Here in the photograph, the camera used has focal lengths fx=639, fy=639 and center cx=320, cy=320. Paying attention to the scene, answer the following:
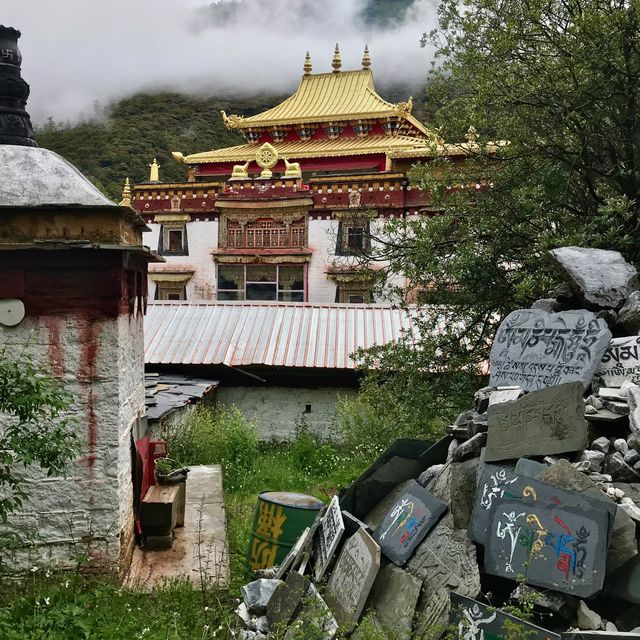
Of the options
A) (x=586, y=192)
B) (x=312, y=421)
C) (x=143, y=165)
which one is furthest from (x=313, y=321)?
(x=143, y=165)

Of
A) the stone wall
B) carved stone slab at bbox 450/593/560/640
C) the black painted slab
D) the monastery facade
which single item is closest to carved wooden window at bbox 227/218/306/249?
the monastery facade

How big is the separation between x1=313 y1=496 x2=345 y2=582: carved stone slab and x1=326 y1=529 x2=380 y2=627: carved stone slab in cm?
9

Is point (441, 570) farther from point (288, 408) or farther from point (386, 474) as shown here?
point (288, 408)

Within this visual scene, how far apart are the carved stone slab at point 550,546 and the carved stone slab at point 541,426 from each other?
2.15 feet

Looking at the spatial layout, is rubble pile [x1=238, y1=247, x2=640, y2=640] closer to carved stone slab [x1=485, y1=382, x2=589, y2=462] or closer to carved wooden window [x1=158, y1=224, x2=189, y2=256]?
carved stone slab [x1=485, y1=382, x2=589, y2=462]

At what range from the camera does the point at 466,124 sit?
30.3 ft

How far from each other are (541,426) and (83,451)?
4.20m

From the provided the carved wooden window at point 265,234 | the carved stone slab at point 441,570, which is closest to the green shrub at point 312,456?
the carved stone slab at point 441,570

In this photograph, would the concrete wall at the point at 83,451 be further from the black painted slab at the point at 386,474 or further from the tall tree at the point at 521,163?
the tall tree at the point at 521,163

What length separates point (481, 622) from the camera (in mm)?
3998

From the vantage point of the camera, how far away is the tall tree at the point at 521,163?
7.82 m

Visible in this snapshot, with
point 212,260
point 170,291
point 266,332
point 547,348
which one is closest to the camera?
point 547,348

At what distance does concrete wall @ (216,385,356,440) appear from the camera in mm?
14078

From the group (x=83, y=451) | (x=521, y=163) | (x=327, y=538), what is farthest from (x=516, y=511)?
(x=521, y=163)
